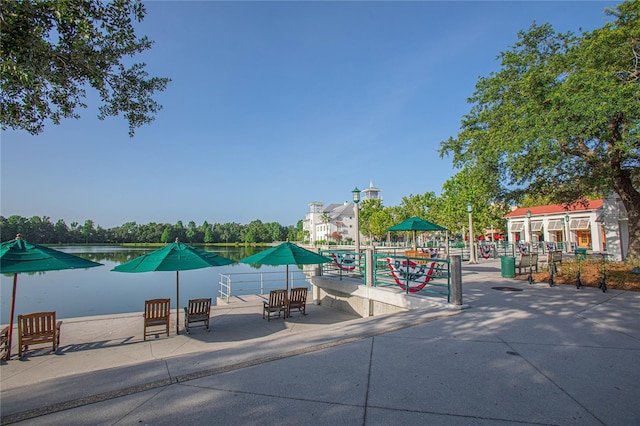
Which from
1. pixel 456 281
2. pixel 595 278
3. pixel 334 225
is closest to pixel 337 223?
pixel 334 225

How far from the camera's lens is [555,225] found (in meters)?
34.5

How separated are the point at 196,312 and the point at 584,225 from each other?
36534 mm

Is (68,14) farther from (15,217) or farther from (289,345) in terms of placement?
(15,217)

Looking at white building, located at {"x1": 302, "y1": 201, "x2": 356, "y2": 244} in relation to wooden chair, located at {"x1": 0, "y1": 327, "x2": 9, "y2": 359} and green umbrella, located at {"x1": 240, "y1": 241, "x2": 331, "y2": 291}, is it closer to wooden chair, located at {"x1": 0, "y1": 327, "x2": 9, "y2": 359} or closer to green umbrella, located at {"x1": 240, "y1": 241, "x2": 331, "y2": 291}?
green umbrella, located at {"x1": 240, "y1": 241, "x2": 331, "y2": 291}

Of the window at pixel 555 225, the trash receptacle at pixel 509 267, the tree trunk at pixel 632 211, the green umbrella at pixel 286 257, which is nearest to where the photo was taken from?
the green umbrella at pixel 286 257

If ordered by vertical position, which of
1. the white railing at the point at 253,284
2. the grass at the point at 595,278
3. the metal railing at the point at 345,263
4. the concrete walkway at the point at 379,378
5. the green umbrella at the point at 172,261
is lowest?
the white railing at the point at 253,284

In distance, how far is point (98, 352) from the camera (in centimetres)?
711

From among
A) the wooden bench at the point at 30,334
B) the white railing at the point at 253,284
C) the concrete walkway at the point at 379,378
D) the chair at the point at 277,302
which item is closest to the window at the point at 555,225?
the white railing at the point at 253,284

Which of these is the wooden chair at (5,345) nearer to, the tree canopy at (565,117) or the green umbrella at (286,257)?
the green umbrella at (286,257)

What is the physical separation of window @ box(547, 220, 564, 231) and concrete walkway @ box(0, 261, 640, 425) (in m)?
32.6

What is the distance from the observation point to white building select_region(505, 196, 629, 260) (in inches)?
783

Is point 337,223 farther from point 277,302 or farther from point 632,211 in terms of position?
point 277,302

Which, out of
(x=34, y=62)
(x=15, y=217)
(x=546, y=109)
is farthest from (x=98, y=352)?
(x=15, y=217)

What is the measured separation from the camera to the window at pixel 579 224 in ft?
102
